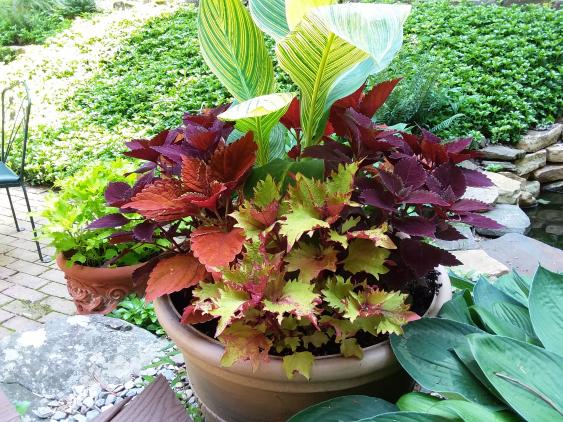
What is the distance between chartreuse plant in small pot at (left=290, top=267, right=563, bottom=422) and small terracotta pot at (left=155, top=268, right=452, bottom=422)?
0.04 m

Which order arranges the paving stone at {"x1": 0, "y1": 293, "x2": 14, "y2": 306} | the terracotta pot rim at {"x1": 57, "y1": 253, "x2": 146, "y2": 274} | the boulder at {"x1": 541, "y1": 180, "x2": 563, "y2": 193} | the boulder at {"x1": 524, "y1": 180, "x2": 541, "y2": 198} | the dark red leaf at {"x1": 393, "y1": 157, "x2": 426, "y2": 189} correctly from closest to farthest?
the dark red leaf at {"x1": 393, "y1": 157, "x2": 426, "y2": 189} < the terracotta pot rim at {"x1": 57, "y1": 253, "x2": 146, "y2": 274} < the paving stone at {"x1": 0, "y1": 293, "x2": 14, "y2": 306} < the boulder at {"x1": 524, "y1": 180, "x2": 541, "y2": 198} < the boulder at {"x1": 541, "y1": 180, "x2": 563, "y2": 193}

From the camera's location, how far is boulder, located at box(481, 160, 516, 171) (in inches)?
138

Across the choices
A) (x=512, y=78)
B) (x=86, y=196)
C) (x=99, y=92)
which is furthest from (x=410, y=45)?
(x=86, y=196)

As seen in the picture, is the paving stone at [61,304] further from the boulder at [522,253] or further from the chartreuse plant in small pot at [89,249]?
the boulder at [522,253]

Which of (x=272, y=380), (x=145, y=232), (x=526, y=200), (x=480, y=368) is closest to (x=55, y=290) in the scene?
(x=145, y=232)

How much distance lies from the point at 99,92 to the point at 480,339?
196 inches

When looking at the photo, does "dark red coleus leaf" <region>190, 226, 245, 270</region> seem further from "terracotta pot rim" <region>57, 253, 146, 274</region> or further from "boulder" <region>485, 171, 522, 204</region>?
"boulder" <region>485, 171, 522, 204</region>

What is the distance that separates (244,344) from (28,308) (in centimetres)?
199

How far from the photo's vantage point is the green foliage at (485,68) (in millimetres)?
3639

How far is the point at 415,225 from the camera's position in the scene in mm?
1008

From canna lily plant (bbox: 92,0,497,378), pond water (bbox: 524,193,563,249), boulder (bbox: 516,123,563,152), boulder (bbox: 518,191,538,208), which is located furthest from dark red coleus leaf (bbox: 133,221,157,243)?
boulder (bbox: 516,123,563,152)

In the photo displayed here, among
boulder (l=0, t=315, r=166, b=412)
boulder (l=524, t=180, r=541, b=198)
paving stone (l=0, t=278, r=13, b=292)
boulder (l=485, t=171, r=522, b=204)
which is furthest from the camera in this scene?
boulder (l=524, t=180, r=541, b=198)

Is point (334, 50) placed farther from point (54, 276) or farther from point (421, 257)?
point (54, 276)

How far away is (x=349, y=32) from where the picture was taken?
80 centimetres
